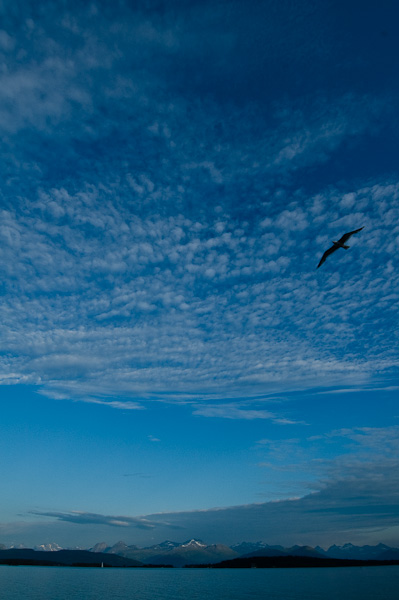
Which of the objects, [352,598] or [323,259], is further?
[352,598]

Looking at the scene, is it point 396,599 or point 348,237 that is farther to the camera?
point 396,599

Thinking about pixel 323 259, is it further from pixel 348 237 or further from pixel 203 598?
pixel 203 598

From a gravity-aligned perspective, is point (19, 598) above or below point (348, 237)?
below

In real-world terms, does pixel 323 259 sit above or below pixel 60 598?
above

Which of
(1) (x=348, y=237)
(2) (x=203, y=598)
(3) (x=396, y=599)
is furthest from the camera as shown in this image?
(2) (x=203, y=598)

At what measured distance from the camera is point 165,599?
105 metres

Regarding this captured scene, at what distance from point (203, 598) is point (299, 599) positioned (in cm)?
2619

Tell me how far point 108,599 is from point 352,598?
6695 cm

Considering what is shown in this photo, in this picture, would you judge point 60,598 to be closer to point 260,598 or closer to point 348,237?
point 260,598

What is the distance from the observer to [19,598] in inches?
3944

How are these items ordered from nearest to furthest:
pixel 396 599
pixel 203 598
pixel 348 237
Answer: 1. pixel 348 237
2. pixel 396 599
3. pixel 203 598

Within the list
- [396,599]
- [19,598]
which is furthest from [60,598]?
[396,599]

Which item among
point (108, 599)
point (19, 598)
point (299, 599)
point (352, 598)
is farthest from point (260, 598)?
point (19, 598)

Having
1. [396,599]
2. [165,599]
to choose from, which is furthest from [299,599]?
[165,599]
